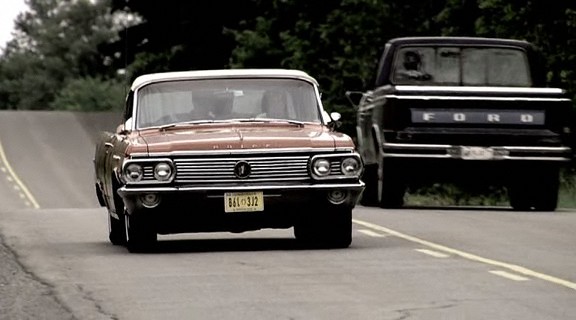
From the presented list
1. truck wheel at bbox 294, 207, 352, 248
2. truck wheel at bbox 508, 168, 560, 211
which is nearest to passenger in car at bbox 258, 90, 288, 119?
truck wheel at bbox 294, 207, 352, 248

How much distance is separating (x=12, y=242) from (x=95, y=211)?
21.7 feet

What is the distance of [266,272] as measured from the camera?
1489 centimetres

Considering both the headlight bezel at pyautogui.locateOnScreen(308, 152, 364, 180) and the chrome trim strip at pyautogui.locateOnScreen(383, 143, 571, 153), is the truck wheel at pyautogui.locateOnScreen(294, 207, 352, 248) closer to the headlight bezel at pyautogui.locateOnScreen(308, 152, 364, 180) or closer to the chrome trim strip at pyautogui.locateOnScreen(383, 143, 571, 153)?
the headlight bezel at pyautogui.locateOnScreen(308, 152, 364, 180)

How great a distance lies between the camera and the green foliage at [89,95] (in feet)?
413

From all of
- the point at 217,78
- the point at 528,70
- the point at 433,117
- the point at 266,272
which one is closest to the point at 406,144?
the point at 433,117

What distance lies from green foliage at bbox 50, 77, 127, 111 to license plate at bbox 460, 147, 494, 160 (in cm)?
9596

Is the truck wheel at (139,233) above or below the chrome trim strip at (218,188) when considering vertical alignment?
below

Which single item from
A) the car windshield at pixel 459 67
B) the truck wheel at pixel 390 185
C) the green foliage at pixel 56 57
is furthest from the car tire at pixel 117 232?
the green foliage at pixel 56 57

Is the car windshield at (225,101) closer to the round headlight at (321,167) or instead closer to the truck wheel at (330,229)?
the truck wheel at (330,229)

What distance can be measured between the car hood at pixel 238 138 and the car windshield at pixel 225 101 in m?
0.29

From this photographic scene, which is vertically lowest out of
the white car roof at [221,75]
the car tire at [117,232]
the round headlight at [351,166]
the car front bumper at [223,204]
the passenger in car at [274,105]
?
the car tire at [117,232]

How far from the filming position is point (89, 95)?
13100cm

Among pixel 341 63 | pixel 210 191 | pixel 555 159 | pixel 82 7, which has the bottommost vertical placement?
pixel 82 7

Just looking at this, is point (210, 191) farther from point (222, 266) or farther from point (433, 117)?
point (433, 117)
